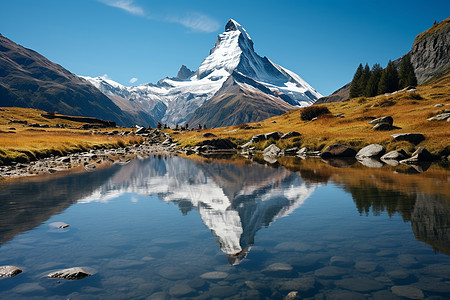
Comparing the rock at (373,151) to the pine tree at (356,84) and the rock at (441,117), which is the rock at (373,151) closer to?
the rock at (441,117)

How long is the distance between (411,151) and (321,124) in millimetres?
37229

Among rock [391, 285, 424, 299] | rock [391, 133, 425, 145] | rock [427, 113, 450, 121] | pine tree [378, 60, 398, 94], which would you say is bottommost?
rock [391, 285, 424, 299]

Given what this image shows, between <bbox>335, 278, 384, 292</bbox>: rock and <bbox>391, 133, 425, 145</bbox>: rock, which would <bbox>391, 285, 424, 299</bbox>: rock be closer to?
<bbox>335, 278, 384, 292</bbox>: rock

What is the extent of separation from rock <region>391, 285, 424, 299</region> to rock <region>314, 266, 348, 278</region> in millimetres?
1253

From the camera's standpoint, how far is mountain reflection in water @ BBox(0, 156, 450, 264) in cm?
1178

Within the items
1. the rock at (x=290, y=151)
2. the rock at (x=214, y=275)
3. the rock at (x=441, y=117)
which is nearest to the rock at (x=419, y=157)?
the rock at (x=441, y=117)

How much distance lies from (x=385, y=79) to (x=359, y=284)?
12926 cm

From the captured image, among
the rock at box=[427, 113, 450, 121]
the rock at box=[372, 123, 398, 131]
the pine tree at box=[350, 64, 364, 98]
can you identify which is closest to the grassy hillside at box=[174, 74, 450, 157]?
the rock at box=[372, 123, 398, 131]

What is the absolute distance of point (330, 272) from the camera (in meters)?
8.00

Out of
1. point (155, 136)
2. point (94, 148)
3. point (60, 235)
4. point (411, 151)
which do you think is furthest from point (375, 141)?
point (155, 136)

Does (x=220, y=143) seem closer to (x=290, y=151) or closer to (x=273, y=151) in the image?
(x=273, y=151)

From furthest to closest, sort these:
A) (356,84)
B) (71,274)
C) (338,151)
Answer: (356,84) < (338,151) < (71,274)

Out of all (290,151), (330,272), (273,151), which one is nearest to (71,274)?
(330,272)

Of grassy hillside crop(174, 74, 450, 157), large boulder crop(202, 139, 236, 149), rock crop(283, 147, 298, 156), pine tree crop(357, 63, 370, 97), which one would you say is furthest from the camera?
pine tree crop(357, 63, 370, 97)
